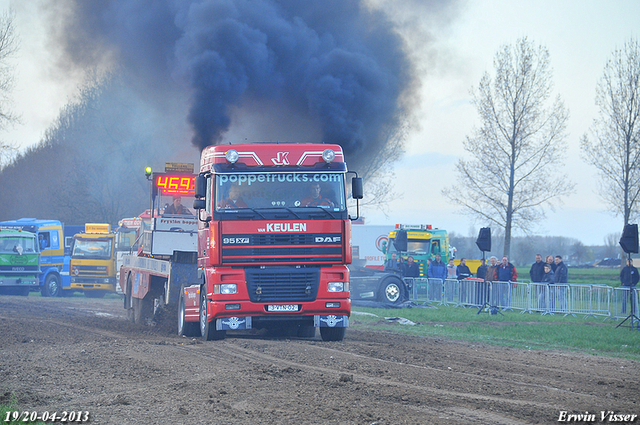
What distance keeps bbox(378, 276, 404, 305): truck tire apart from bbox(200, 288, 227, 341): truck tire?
11930 millimetres

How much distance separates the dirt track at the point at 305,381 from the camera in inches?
257

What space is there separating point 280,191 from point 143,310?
6379 mm

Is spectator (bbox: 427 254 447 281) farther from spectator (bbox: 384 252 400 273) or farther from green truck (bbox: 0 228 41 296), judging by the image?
green truck (bbox: 0 228 41 296)

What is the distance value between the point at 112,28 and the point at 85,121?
99.4ft

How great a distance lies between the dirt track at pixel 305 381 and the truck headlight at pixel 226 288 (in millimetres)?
928

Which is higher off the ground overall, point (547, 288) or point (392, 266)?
point (392, 266)

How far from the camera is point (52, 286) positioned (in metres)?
29.9

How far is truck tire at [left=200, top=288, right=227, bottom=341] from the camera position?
11812 mm

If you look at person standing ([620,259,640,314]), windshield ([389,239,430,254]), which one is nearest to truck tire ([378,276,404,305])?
person standing ([620,259,640,314])

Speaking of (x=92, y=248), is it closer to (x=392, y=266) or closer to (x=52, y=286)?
(x=52, y=286)

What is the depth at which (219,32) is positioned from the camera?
724 inches

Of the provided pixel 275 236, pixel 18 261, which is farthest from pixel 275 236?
pixel 18 261

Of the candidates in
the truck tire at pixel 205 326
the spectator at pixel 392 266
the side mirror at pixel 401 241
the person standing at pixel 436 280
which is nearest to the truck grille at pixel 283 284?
the truck tire at pixel 205 326

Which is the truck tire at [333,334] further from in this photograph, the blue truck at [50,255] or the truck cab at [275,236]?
the blue truck at [50,255]
